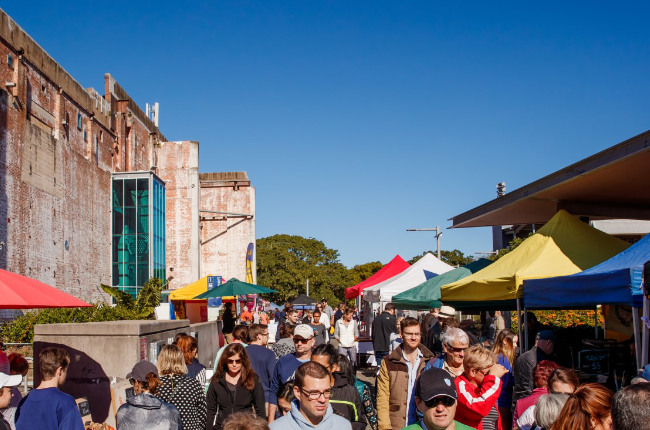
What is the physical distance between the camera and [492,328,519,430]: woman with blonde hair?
7102 mm

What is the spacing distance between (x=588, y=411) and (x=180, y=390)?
382 centimetres

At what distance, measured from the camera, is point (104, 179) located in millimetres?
35844

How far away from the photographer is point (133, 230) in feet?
120

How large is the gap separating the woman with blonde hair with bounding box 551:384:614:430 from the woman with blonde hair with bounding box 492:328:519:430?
3.34 m

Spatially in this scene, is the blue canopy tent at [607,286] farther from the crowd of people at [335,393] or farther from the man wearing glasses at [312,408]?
the man wearing glasses at [312,408]

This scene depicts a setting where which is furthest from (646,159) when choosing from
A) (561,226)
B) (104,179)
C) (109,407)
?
(104,179)

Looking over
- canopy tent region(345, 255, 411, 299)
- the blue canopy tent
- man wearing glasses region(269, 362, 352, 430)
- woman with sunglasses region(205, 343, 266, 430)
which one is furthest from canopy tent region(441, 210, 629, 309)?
canopy tent region(345, 255, 411, 299)

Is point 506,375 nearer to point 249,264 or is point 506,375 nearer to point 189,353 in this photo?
point 189,353

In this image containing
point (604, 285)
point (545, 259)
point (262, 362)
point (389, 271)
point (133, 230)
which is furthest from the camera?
point (133, 230)

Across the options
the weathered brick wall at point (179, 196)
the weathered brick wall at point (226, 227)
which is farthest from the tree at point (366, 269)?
the weathered brick wall at point (179, 196)

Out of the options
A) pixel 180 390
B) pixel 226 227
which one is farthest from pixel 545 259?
pixel 226 227

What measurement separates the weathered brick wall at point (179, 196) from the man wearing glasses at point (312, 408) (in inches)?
1770

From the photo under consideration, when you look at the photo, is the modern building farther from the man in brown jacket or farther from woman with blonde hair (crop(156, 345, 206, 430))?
woman with blonde hair (crop(156, 345, 206, 430))

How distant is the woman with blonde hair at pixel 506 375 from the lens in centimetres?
710
